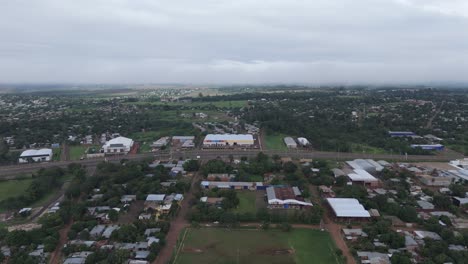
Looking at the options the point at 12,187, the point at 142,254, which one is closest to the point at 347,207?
the point at 142,254

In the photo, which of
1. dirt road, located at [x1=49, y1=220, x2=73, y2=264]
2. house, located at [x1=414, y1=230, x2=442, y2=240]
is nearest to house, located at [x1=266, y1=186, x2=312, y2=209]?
house, located at [x1=414, y1=230, x2=442, y2=240]

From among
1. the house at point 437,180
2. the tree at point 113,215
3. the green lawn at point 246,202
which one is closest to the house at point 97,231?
the tree at point 113,215

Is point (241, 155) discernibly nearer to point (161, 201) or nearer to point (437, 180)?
point (161, 201)

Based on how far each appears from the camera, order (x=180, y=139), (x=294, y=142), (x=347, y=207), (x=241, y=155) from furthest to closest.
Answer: (x=180, y=139) < (x=294, y=142) < (x=241, y=155) < (x=347, y=207)

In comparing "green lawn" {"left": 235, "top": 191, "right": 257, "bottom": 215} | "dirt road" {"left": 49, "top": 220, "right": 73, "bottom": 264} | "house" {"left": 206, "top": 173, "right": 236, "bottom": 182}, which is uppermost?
"house" {"left": 206, "top": 173, "right": 236, "bottom": 182}

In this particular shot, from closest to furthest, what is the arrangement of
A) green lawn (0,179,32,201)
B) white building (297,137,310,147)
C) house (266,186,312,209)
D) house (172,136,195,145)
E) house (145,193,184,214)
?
house (145,193,184,214) → house (266,186,312,209) → green lawn (0,179,32,201) → white building (297,137,310,147) → house (172,136,195,145)

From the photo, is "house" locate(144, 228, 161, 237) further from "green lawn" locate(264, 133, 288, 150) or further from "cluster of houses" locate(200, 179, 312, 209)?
"green lawn" locate(264, 133, 288, 150)
